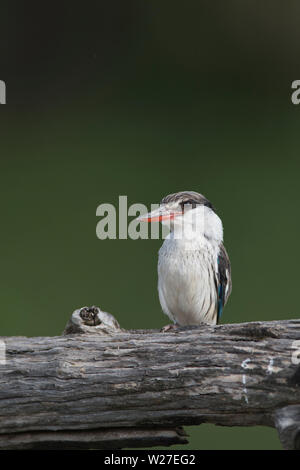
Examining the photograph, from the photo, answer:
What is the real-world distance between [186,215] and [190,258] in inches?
4.9

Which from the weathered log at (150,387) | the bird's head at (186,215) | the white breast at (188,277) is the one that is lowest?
the weathered log at (150,387)

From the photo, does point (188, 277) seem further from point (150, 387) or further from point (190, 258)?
point (150, 387)

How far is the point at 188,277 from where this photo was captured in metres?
2.46

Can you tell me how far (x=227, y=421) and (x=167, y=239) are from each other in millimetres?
741

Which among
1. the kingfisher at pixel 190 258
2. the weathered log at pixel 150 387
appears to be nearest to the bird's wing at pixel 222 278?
the kingfisher at pixel 190 258

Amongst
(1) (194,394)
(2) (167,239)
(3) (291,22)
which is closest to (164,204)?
(2) (167,239)

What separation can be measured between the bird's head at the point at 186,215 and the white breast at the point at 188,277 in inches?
1.4

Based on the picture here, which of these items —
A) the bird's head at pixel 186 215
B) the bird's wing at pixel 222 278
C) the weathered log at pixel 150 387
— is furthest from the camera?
the bird's wing at pixel 222 278

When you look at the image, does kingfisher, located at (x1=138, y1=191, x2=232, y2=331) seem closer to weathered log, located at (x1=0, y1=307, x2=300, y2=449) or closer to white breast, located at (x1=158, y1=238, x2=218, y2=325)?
white breast, located at (x1=158, y1=238, x2=218, y2=325)

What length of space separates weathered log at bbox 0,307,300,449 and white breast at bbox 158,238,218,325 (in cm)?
44

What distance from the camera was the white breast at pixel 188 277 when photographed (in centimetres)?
246

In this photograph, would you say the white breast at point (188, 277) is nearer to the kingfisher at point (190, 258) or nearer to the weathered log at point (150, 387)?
the kingfisher at point (190, 258)

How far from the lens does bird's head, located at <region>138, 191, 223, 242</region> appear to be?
242 cm

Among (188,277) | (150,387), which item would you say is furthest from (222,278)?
(150,387)
